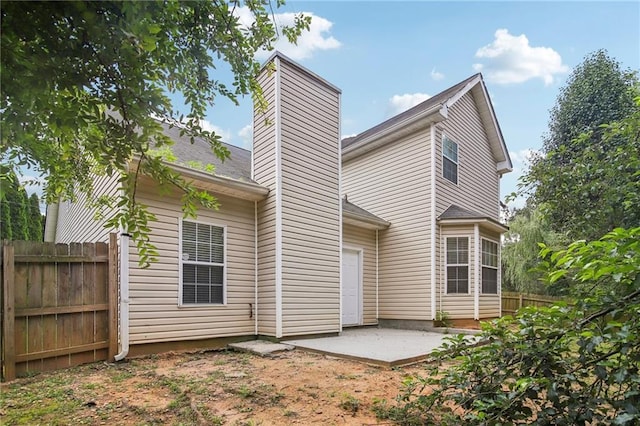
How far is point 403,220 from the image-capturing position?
9656mm

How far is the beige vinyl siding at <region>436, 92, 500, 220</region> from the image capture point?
952 cm

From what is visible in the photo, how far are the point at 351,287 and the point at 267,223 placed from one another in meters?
3.34

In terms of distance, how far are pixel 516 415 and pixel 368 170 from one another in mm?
9062

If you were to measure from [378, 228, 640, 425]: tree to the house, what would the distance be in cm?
379

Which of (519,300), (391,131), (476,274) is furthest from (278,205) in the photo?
(519,300)

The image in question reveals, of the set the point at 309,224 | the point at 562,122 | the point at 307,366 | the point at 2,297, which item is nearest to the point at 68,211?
the point at 2,297

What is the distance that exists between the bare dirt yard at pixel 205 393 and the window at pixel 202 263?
1.29 meters

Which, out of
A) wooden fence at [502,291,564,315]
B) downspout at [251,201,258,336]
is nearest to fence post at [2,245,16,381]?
downspout at [251,201,258,336]

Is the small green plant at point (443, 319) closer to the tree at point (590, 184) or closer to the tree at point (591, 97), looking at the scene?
the tree at point (590, 184)

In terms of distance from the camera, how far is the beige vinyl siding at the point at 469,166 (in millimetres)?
9523

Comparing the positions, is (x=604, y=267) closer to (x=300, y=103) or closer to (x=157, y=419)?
(x=157, y=419)

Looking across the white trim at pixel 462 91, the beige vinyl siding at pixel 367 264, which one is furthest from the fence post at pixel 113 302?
the white trim at pixel 462 91

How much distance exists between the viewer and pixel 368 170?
10.7 metres

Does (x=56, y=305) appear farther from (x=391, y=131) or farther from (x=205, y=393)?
(x=391, y=131)
